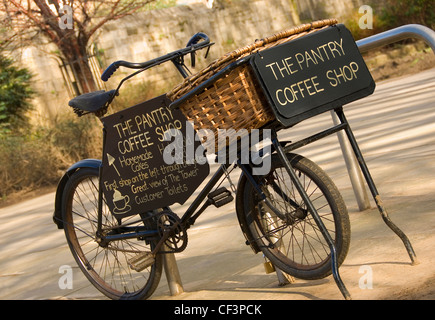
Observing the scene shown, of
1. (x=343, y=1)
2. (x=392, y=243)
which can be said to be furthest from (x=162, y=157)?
(x=343, y=1)

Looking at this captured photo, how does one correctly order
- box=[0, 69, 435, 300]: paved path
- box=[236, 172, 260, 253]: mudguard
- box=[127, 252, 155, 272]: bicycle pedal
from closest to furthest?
box=[0, 69, 435, 300]: paved path
box=[236, 172, 260, 253]: mudguard
box=[127, 252, 155, 272]: bicycle pedal

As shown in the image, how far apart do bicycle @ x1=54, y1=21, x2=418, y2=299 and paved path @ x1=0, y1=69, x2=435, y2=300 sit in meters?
0.17

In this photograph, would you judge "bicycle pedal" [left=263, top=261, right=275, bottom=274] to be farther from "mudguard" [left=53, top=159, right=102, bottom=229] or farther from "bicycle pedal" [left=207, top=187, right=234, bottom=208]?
"mudguard" [left=53, top=159, right=102, bottom=229]

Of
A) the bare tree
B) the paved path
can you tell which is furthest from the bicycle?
the bare tree

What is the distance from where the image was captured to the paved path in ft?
11.8

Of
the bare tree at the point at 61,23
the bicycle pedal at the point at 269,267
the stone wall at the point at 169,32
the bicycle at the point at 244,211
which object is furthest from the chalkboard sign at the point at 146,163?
the stone wall at the point at 169,32

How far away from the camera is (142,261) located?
4.16 metres

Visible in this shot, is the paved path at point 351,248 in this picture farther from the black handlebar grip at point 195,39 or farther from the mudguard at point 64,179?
the black handlebar grip at point 195,39

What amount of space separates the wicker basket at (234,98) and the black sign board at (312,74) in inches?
2.1

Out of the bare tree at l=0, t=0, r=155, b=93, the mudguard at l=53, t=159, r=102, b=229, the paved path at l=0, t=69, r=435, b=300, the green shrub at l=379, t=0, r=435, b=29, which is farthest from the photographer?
the green shrub at l=379, t=0, r=435, b=29

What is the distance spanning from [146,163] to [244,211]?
0.63m

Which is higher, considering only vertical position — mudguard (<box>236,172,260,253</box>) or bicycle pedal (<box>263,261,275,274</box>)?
mudguard (<box>236,172,260,253</box>)

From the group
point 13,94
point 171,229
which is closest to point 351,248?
point 171,229

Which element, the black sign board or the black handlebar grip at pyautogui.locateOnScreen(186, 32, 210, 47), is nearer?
the black sign board
